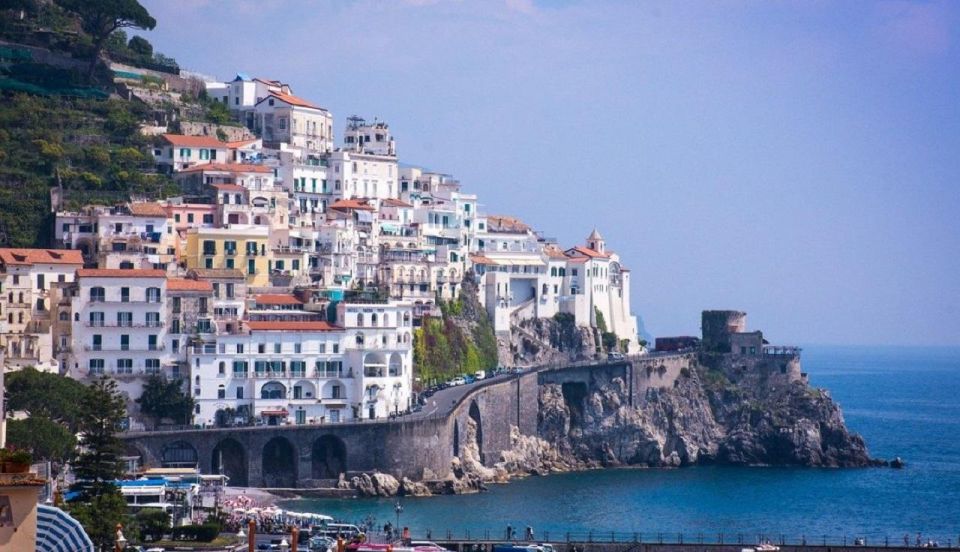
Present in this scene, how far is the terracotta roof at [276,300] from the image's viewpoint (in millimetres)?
102125

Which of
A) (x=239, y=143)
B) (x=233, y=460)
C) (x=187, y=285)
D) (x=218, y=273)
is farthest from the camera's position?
(x=239, y=143)

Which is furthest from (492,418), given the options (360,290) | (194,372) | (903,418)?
(903,418)

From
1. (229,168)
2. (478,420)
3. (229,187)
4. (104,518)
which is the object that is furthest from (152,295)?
(104,518)

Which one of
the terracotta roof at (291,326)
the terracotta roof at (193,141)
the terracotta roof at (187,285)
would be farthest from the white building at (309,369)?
the terracotta roof at (193,141)

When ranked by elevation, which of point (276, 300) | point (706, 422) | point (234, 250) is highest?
point (234, 250)

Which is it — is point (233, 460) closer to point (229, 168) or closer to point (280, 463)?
point (280, 463)

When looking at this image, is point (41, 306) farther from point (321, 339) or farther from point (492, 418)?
point (492, 418)

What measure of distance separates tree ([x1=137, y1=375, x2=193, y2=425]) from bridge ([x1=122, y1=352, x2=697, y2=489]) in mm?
3081

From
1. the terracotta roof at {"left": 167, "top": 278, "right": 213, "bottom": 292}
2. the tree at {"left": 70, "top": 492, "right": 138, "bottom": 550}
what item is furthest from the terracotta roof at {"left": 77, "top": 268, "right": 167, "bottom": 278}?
the tree at {"left": 70, "top": 492, "right": 138, "bottom": 550}

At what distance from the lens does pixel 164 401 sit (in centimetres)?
9281

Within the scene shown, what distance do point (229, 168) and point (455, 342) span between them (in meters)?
17.4

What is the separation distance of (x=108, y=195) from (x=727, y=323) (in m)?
47.0

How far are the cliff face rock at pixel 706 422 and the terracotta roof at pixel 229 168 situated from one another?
21.8 metres

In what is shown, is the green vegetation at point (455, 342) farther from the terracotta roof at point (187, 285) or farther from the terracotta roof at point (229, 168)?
the terracotta roof at point (187, 285)
